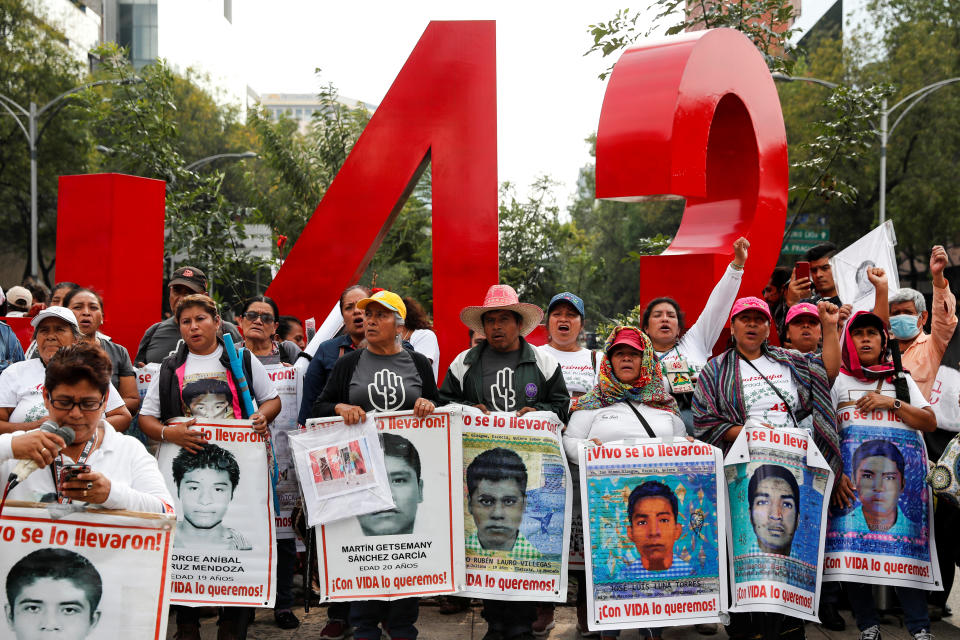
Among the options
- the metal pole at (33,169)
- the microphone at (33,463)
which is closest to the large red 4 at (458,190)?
the microphone at (33,463)

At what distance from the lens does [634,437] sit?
16.9ft

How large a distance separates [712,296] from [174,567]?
12.5 ft

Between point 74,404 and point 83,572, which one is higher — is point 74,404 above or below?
above

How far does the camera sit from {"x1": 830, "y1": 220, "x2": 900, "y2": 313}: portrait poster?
286 inches

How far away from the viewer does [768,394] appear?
5328mm

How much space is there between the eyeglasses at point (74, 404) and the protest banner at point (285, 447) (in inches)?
89.9

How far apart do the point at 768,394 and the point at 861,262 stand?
2617 millimetres

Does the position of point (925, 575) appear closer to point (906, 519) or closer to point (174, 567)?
point (906, 519)

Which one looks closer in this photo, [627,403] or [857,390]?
[627,403]

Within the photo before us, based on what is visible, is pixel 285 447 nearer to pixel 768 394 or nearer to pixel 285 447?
pixel 285 447

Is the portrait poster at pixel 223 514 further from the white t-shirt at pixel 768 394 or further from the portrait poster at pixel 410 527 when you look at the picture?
the white t-shirt at pixel 768 394

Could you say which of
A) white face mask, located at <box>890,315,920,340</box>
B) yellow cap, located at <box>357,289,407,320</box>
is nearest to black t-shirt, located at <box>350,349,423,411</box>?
yellow cap, located at <box>357,289,407,320</box>

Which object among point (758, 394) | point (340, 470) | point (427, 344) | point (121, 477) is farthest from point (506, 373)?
point (121, 477)

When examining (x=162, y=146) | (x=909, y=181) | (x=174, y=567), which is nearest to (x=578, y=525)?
(x=174, y=567)
